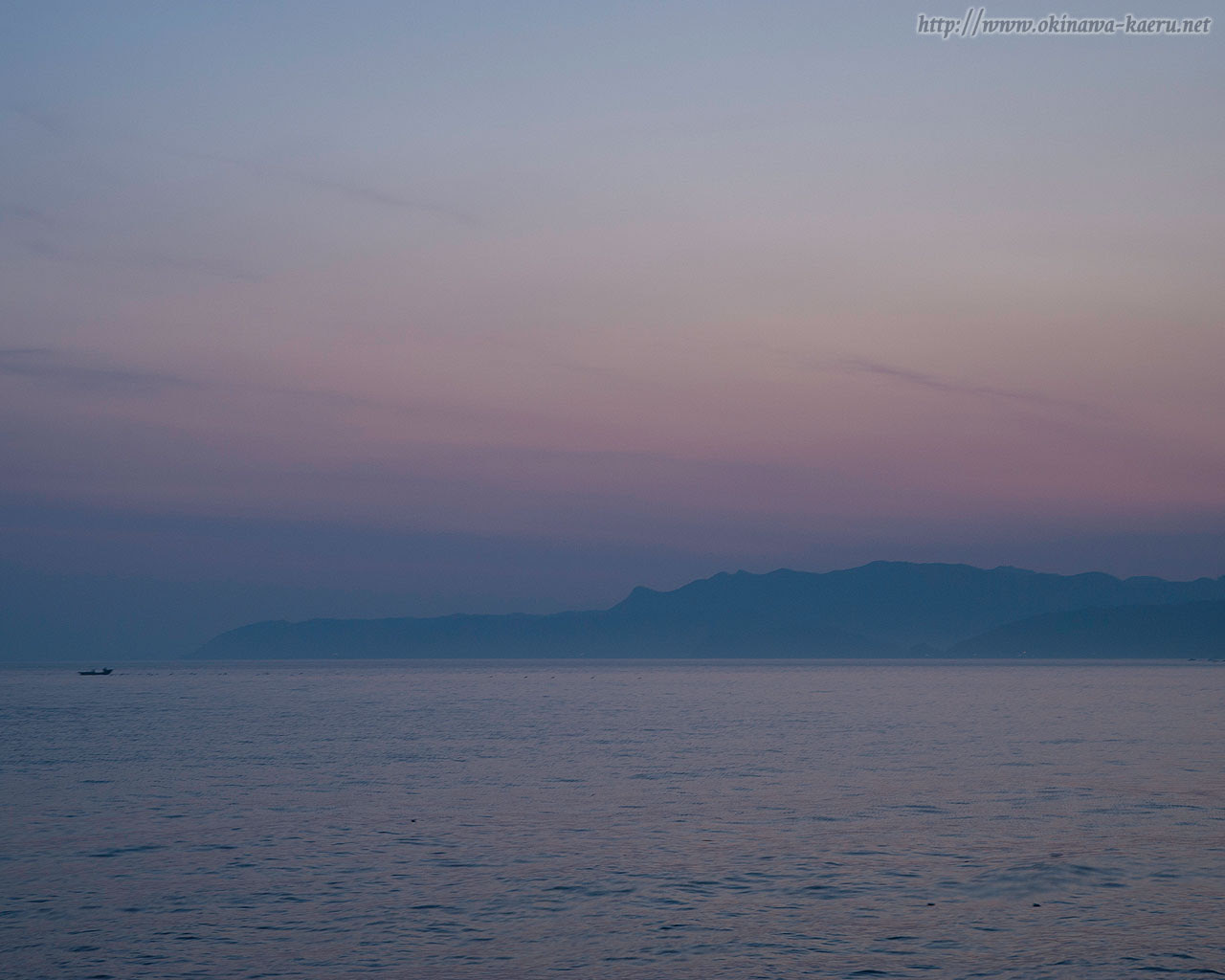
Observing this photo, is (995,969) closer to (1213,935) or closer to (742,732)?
(1213,935)

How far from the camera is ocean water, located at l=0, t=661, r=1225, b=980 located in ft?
77.5

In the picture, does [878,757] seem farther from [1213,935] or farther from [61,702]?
[61,702]

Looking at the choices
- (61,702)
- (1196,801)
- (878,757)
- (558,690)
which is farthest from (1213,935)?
(558,690)

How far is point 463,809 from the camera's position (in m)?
42.8

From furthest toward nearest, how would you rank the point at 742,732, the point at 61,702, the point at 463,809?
1. the point at 61,702
2. the point at 742,732
3. the point at 463,809

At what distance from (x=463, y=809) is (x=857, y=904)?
64.1 feet

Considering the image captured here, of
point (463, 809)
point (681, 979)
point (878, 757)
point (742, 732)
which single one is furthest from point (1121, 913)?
point (742, 732)

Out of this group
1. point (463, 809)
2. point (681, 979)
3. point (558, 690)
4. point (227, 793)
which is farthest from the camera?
point (558, 690)

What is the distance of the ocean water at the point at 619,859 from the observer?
77.5ft

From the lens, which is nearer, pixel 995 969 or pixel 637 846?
pixel 995 969

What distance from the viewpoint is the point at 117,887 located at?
29844 mm

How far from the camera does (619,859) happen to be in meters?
32.8

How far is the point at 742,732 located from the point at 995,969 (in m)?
60.9

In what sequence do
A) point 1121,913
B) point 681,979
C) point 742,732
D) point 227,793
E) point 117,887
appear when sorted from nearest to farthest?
point 681,979, point 1121,913, point 117,887, point 227,793, point 742,732
